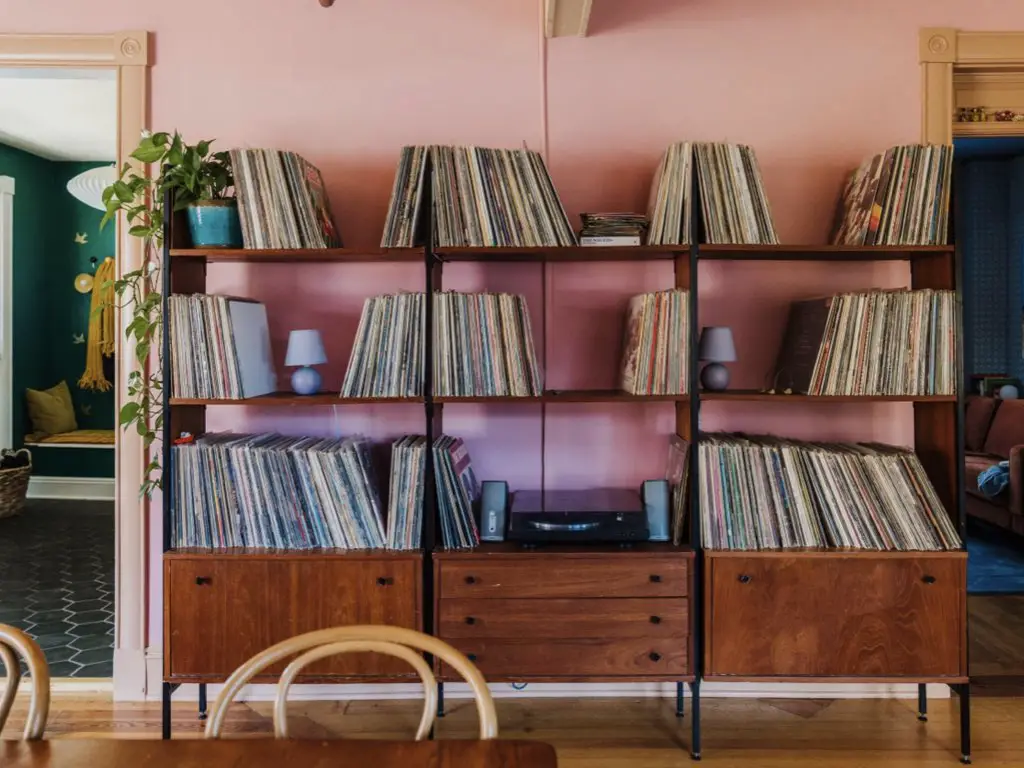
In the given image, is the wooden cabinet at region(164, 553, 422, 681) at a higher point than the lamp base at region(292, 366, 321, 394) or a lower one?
lower

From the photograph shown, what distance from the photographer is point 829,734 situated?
7.71 feet

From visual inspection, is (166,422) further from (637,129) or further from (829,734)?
(829,734)

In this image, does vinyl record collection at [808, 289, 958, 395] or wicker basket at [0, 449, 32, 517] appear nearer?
vinyl record collection at [808, 289, 958, 395]

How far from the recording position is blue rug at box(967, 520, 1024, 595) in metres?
3.86

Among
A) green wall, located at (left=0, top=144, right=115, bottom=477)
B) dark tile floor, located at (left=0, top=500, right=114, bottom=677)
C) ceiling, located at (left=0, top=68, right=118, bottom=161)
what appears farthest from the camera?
green wall, located at (left=0, top=144, right=115, bottom=477)

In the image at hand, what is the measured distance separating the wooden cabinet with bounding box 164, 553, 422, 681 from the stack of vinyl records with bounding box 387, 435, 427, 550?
71 millimetres

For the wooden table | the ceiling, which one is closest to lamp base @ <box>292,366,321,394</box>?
the wooden table

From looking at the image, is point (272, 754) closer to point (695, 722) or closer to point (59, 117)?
point (695, 722)

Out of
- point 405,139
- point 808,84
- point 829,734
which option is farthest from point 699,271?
point 829,734

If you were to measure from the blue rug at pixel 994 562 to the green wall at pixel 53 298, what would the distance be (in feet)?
20.3

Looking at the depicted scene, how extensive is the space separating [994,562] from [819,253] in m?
3.01

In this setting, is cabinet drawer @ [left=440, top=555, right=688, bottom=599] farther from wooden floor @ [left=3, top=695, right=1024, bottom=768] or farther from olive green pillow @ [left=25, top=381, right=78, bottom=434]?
olive green pillow @ [left=25, top=381, right=78, bottom=434]

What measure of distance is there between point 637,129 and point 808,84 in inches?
23.4

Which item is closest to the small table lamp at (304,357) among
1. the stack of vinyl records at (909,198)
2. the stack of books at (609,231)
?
the stack of books at (609,231)
